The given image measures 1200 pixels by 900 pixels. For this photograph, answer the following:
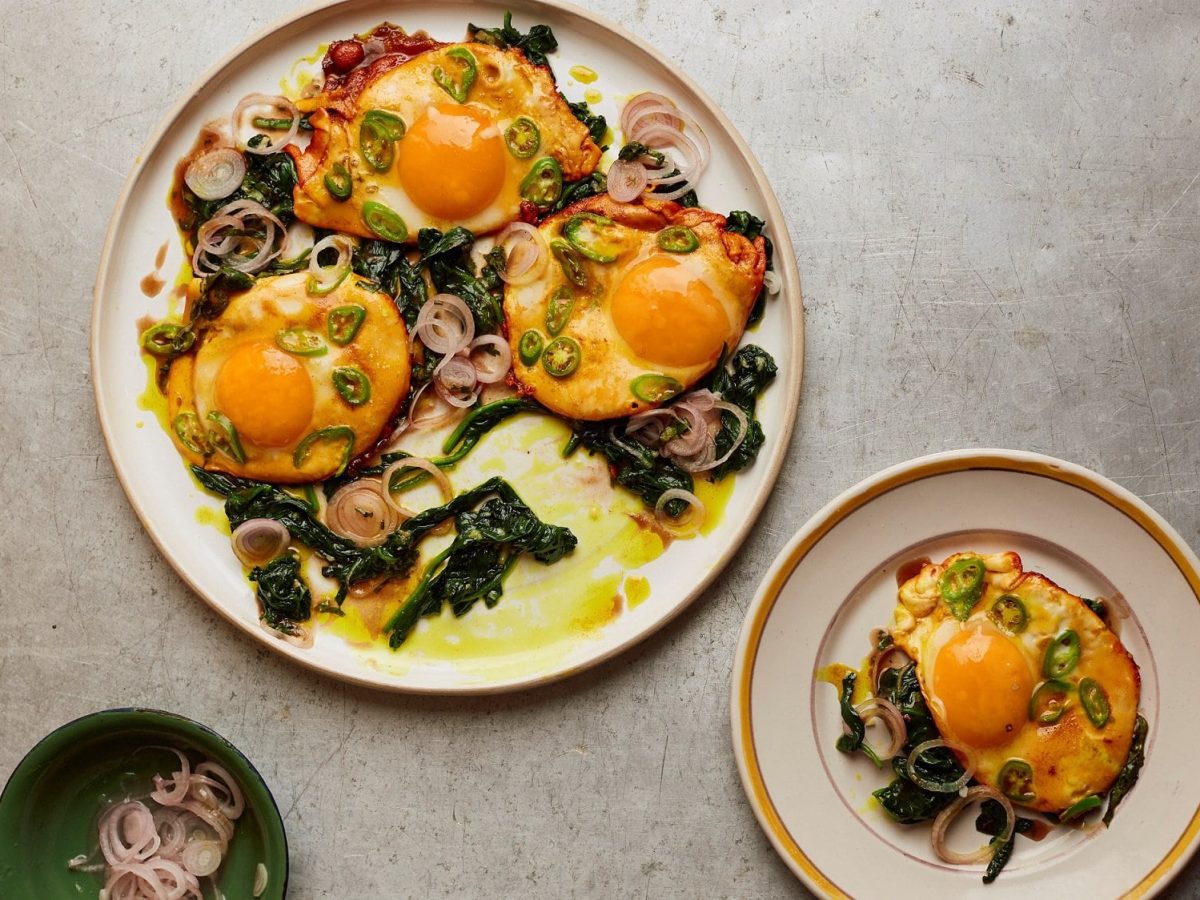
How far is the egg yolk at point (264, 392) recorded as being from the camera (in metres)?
4.04

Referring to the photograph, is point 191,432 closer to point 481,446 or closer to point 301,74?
point 481,446

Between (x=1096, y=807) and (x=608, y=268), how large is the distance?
3216 millimetres

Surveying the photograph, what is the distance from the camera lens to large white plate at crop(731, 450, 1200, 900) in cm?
404

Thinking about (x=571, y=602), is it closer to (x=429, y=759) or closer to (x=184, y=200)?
(x=429, y=759)

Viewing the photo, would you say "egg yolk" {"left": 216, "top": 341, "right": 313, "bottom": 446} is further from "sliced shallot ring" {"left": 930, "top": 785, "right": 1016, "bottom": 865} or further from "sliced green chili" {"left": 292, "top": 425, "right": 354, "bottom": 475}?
"sliced shallot ring" {"left": 930, "top": 785, "right": 1016, "bottom": 865}

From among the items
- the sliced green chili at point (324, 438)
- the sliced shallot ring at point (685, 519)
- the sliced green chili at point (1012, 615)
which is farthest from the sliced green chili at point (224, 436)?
the sliced green chili at point (1012, 615)

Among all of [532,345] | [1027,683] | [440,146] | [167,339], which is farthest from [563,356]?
[1027,683]

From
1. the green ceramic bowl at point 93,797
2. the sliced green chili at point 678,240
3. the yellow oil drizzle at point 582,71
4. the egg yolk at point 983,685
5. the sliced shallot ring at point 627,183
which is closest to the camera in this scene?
the green ceramic bowl at point 93,797

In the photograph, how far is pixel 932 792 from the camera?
416cm

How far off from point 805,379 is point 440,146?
1.96m

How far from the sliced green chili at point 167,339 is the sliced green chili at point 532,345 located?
147 centimetres

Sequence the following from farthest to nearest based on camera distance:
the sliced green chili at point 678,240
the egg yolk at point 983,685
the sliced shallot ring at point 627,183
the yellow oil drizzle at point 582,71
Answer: the yellow oil drizzle at point 582,71
the sliced shallot ring at point 627,183
the sliced green chili at point 678,240
the egg yolk at point 983,685

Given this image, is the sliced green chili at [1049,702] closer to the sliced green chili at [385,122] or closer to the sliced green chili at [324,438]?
the sliced green chili at [324,438]

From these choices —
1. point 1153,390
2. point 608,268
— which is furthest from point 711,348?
point 1153,390
